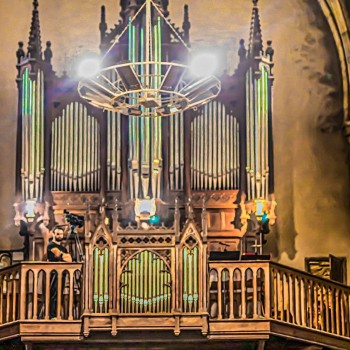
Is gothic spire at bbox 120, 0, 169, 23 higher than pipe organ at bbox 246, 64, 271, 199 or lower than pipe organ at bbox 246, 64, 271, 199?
higher

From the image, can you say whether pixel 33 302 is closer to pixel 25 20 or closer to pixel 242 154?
pixel 242 154

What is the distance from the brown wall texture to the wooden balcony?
3.73 meters

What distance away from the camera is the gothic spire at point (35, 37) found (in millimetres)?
24844

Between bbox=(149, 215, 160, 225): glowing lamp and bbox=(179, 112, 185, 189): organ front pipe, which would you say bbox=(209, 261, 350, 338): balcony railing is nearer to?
bbox=(149, 215, 160, 225): glowing lamp

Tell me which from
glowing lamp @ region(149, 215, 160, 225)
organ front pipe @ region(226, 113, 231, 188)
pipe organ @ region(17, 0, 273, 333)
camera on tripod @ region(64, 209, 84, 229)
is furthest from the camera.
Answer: organ front pipe @ region(226, 113, 231, 188)

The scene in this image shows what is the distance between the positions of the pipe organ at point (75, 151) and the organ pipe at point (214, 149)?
175 cm

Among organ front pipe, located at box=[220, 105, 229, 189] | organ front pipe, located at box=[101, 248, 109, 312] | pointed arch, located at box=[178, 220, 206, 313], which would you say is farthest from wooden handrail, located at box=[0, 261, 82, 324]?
organ front pipe, located at box=[220, 105, 229, 189]

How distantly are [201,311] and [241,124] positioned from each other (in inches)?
179

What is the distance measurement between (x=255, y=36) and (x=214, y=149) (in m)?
2.20

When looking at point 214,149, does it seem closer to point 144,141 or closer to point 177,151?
point 177,151

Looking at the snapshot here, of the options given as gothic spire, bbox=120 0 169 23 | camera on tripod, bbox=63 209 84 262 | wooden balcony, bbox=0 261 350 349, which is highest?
gothic spire, bbox=120 0 169 23

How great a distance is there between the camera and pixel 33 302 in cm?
2153

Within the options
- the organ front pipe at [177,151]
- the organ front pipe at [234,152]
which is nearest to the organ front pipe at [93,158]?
the organ front pipe at [177,151]

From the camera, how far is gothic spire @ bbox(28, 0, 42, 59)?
24.8 meters
